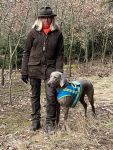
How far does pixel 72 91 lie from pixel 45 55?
880 millimetres

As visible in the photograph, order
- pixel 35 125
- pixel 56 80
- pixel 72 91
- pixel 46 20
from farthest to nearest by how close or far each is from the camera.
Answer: pixel 35 125 < pixel 72 91 < pixel 46 20 < pixel 56 80

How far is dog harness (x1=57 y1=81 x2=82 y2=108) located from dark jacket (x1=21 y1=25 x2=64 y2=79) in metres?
0.39

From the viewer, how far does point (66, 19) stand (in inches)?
1035

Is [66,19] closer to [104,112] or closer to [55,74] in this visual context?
[104,112]

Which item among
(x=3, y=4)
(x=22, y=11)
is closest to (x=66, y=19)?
(x=22, y=11)

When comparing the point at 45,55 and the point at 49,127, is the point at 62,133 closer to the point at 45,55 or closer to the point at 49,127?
the point at 49,127

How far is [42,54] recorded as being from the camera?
7.40 m

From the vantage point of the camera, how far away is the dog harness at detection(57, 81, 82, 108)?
7.25 meters

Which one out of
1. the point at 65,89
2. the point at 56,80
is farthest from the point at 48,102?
the point at 56,80

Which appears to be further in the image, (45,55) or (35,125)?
(35,125)

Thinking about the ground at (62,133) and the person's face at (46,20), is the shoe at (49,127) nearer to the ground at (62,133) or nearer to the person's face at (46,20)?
the ground at (62,133)

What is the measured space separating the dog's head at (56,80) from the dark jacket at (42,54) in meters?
0.29

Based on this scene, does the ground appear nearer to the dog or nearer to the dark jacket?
the dog

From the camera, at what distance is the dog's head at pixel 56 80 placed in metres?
7.08
